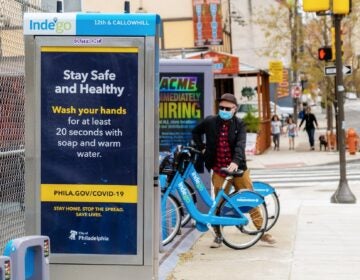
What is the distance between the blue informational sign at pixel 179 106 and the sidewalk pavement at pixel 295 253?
1373mm

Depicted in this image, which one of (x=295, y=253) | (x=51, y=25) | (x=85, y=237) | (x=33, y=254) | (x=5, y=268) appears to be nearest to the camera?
(x=5, y=268)

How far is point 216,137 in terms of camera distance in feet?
31.5

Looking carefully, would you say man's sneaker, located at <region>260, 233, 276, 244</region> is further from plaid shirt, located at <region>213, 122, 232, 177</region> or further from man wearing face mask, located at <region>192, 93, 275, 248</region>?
plaid shirt, located at <region>213, 122, 232, 177</region>

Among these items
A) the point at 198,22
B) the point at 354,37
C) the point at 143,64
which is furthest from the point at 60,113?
the point at 354,37

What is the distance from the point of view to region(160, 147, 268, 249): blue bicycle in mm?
9266

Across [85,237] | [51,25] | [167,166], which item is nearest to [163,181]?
[167,166]

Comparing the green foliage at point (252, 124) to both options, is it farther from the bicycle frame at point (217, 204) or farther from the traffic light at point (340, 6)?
the bicycle frame at point (217, 204)

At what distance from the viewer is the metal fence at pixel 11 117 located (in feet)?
22.8

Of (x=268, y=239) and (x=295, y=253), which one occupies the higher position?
(x=268, y=239)

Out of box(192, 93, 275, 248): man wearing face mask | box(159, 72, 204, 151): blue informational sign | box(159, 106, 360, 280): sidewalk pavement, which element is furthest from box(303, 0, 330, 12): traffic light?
box(192, 93, 275, 248): man wearing face mask

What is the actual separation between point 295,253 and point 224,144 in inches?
60.9

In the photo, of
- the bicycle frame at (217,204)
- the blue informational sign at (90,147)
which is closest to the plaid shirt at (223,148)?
the bicycle frame at (217,204)

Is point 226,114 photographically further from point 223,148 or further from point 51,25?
point 51,25

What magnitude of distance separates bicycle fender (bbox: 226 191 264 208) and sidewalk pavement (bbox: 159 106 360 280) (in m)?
0.56
